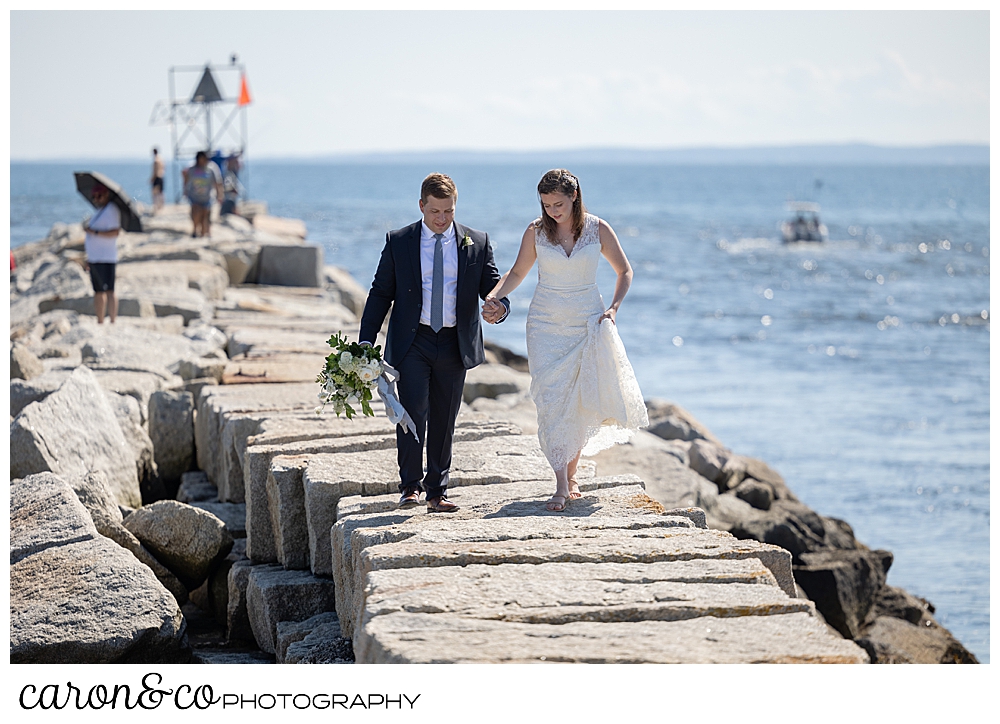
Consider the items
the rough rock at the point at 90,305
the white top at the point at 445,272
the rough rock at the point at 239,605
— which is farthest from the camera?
the rough rock at the point at 90,305

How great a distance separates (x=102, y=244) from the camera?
1067 cm

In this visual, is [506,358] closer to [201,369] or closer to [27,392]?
[201,369]

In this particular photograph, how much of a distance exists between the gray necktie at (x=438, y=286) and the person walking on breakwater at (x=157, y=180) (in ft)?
73.4

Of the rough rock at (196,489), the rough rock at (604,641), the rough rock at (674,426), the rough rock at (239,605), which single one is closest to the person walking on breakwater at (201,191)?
the rough rock at (674,426)

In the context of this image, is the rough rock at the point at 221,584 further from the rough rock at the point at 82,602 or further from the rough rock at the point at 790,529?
the rough rock at the point at 790,529

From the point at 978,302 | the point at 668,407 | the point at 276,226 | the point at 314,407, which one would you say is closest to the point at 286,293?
the point at 668,407

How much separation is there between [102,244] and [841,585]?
299 inches

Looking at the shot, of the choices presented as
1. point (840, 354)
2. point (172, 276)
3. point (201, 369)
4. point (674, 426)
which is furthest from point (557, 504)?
point (840, 354)

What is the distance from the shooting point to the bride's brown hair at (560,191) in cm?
495

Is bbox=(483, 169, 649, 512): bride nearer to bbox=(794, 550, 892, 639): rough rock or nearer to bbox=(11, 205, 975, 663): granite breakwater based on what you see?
bbox=(11, 205, 975, 663): granite breakwater

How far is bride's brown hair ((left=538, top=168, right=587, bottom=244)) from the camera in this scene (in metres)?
4.95

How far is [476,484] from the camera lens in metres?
5.36

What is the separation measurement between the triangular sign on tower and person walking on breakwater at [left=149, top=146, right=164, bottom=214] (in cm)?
171

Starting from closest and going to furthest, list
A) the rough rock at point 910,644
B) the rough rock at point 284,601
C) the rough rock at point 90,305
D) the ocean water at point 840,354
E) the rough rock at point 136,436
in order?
the rough rock at point 284,601
the rough rock at point 136,436
the rough rock at point 910,644
the ocean water at point 840,354
the rough rock at point 90,305
